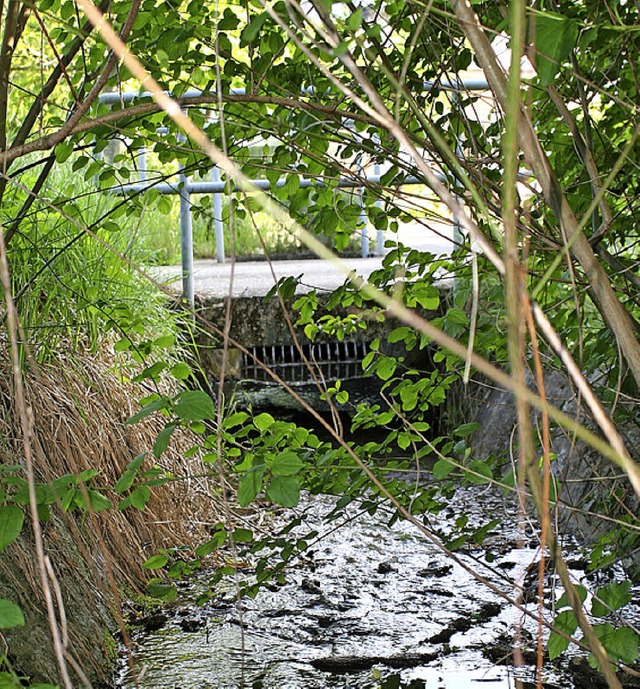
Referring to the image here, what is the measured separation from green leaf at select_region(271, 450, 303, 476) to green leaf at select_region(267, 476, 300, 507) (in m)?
0.01

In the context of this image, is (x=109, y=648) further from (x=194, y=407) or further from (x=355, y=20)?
(x=355, y=20)

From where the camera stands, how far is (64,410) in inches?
93.4

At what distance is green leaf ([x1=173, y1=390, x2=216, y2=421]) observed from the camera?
1.01 meters

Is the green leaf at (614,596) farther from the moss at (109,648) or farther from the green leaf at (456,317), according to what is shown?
the moss at (109,648)

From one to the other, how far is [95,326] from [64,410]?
0.34 m

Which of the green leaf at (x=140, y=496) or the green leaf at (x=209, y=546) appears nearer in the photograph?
the green leaf at (x=140, y=496)

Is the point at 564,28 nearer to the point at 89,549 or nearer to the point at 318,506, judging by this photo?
the point at 89,549

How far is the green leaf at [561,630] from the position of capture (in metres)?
1.11

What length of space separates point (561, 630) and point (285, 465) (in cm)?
40

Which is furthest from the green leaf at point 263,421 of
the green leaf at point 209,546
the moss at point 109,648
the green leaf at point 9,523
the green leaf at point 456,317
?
the moss at point 109,648

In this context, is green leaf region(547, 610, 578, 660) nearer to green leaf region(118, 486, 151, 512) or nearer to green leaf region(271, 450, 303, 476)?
green leaf region(271, 450, 303, 476)

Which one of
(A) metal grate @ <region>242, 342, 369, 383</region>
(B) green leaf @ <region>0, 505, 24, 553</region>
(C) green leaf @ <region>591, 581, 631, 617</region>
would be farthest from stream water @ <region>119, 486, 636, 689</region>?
(A) metal grate @ <region>242, 342, 369, 383</region>

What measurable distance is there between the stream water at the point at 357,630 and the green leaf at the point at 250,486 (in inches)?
29.6

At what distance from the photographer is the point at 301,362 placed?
4.20m
